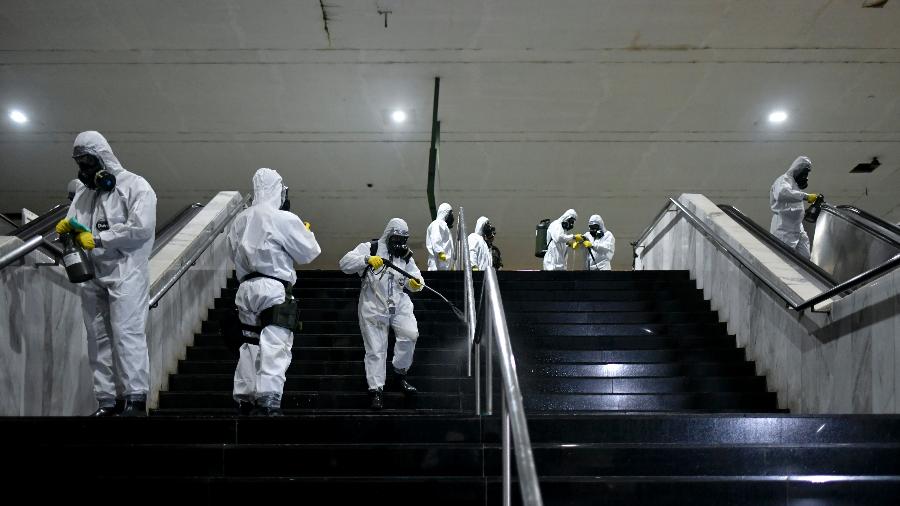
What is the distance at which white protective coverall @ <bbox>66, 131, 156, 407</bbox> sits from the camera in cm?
571

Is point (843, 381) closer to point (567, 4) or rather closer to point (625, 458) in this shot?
point (625, 458)

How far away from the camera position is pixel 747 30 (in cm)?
1195

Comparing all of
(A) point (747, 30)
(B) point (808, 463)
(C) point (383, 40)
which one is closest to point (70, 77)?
(C) point (383, 40)

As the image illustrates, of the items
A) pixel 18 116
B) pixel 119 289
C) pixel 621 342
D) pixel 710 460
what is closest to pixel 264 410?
pixel 119 289

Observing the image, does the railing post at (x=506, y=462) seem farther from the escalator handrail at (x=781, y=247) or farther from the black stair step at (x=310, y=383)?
the escalator handrail at (x=781, y=247)

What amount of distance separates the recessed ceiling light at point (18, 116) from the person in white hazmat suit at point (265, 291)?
369 inches

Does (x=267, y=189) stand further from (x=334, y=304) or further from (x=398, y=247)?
(x=334, y=304)

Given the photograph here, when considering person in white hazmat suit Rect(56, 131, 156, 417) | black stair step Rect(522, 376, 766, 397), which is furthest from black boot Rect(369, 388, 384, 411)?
person in white hazmat suit Rect(56, 131, 156, 417)

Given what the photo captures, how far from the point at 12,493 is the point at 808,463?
148 inches

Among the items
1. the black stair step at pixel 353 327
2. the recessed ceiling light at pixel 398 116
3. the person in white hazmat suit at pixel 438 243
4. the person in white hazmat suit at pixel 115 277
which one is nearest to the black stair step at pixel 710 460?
the person in white hazmat suit at pixel 115 277

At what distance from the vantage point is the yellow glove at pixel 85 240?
5.57 meters

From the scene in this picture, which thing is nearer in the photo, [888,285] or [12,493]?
[12,493]

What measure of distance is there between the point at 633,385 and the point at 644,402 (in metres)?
0.34

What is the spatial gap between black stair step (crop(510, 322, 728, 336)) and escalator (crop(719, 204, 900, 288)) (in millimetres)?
1033
